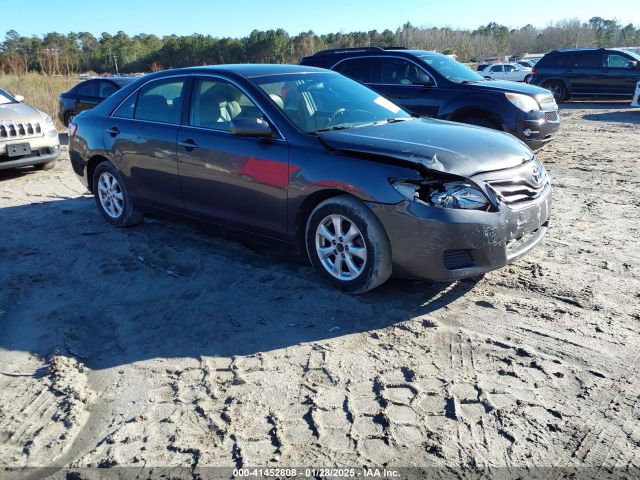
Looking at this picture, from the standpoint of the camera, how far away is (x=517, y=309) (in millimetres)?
3961

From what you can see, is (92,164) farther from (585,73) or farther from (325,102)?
(585,73)

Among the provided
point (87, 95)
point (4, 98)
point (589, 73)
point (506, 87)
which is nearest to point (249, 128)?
point (506, 87)

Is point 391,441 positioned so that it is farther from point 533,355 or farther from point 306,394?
point 533,355

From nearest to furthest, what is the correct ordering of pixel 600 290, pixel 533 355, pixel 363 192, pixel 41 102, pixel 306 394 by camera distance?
1. pixel 306 394
2. pixel 533 355
3. pixel 363 192
4. pixel 600 290
5. pixel 41 102

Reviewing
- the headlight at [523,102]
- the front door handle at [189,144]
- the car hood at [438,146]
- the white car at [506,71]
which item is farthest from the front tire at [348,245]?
the white car at [506,71]

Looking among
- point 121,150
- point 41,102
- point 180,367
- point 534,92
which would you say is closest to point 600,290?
point 180,367

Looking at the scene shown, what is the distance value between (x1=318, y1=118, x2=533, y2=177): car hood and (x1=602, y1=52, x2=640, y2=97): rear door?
15723 millimetres

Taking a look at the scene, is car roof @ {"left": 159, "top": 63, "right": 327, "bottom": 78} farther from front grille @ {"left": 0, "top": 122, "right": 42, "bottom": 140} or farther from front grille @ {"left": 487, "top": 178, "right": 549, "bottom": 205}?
front grille @ {"left": 0, "top": 122, "right": 42, "bottom": 140}

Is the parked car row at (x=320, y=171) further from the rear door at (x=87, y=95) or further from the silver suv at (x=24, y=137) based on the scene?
the rear door at (x=87, y=95)

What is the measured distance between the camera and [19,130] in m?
8.68

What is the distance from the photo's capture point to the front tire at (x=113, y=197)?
5930mm

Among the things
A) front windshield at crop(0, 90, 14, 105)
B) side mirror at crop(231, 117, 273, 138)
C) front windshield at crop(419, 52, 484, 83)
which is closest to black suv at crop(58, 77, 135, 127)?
front windshield at crop(0, 90, 14, 105)

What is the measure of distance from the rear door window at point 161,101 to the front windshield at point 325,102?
0.92m

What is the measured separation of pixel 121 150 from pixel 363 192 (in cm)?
301
